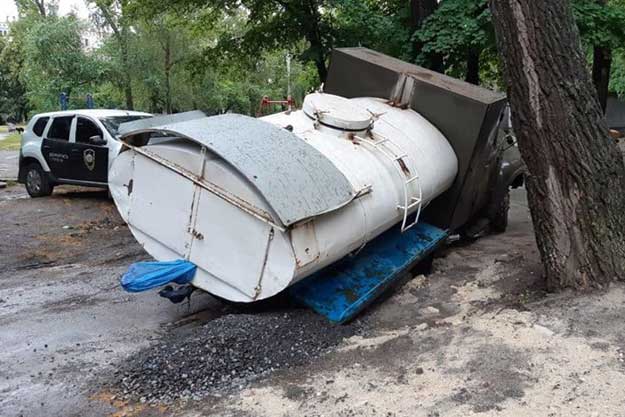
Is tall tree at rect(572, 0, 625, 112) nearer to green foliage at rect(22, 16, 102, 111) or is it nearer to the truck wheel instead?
the truck wheel

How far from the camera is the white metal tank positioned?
415 centimetres

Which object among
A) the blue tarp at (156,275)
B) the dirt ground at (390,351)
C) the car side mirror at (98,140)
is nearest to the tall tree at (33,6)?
the car side mirror at (98,140)

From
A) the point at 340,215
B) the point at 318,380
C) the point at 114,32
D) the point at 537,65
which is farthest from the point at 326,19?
the point at 114,32

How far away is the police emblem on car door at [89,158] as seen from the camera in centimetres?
1169

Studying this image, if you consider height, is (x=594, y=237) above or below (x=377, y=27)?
below

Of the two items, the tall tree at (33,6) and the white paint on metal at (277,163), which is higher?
the tall tree at (33,6)

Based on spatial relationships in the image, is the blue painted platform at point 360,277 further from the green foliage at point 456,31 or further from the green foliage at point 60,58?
the green foliage at point 60,58

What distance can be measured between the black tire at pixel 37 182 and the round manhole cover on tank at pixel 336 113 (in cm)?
869

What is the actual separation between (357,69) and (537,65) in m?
2.88

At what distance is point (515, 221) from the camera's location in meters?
10.2

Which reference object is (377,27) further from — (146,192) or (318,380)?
(318,380)

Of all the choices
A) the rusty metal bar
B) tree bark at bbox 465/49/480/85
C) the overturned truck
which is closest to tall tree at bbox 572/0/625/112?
tree bark at bbox 465/49/480/85

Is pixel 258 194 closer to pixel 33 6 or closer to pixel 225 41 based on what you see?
pixel 225 41

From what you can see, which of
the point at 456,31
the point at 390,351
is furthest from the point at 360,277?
the point at 456,31
